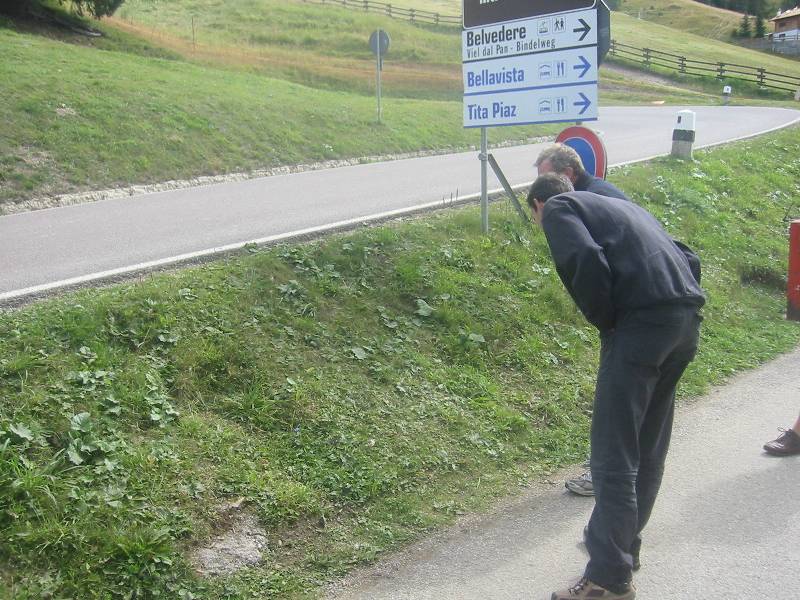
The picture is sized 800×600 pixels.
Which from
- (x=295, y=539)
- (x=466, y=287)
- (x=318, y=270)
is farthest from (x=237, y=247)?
(x=295, y=539)

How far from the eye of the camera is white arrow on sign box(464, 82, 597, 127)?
6.94 metres

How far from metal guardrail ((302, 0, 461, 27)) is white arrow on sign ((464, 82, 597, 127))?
175 ft

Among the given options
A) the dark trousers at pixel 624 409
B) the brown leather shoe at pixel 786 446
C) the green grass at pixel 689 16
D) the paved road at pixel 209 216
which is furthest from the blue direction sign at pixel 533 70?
the green grass at pixel 689 16

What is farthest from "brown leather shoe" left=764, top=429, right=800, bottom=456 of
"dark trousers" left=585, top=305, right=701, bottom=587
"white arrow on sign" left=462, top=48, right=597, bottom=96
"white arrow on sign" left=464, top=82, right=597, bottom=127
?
"white arrow on sign" left=462, top=48, right=597, bottom=96

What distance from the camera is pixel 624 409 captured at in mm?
3625

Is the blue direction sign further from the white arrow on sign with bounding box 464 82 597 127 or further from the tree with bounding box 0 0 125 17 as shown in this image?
the tree with bounding box 0 0 125 17

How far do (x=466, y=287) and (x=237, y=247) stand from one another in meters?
2.16

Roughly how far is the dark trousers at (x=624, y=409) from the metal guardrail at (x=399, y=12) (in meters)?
57.8

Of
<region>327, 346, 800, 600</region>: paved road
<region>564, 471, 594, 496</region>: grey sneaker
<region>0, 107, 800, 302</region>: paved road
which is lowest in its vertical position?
<region>327, 346, 800, 600</region>: paved road

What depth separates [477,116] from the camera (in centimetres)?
786

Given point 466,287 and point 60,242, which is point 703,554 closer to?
point 466,287

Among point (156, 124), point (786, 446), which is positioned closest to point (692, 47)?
point (156, 124)

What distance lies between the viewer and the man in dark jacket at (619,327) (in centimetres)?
Answer: 357

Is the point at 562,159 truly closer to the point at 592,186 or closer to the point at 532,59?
the point at 592,186
